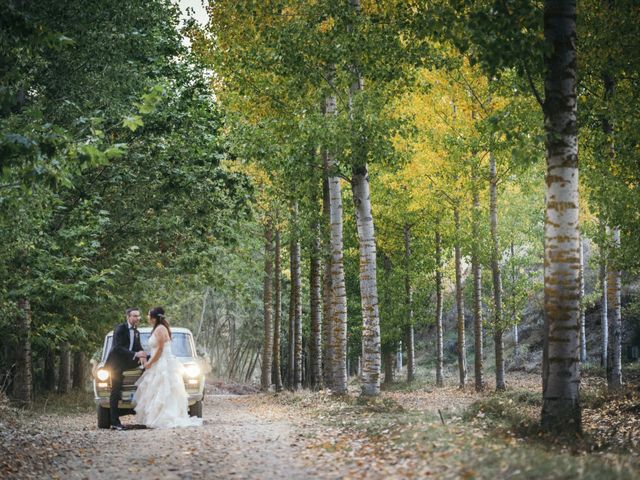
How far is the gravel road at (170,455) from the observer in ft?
26.0

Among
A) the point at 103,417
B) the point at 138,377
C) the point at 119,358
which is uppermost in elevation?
the point at 119,358

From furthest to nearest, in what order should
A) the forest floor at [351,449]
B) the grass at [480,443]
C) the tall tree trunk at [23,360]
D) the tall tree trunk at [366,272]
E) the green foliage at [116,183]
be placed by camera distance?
the tall tree trunk at [23,360], the green foliage at [116,183], the tall tree trunk at [366,272], the forest floor at [351,449], the grass at [480,443]

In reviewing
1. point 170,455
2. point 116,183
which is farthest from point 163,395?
point 116,183

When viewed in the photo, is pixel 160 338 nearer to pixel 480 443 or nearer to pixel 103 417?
pixel 103 417

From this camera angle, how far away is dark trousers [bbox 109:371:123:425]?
46.1ft

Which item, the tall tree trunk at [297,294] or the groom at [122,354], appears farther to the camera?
the tall tree trunk at [297,294]

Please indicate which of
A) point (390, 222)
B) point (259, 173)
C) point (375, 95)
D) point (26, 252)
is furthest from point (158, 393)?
point (390, 222)

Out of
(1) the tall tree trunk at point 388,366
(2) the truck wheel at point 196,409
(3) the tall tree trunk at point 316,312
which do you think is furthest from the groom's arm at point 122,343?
(1) the tall tree trunk at point 388,366

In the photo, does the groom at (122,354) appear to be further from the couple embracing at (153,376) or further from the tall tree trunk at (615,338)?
the tall tree trunk at (615,338)

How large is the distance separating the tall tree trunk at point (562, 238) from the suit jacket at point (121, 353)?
8.56 metres

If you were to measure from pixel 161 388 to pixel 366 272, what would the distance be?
5.04 meters

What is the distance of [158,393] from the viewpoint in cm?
1398

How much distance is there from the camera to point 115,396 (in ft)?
46.5

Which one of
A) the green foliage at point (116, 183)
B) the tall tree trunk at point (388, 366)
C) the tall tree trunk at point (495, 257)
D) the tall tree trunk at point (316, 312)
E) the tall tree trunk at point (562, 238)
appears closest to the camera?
the tall tree trunk at point (562, 238)
